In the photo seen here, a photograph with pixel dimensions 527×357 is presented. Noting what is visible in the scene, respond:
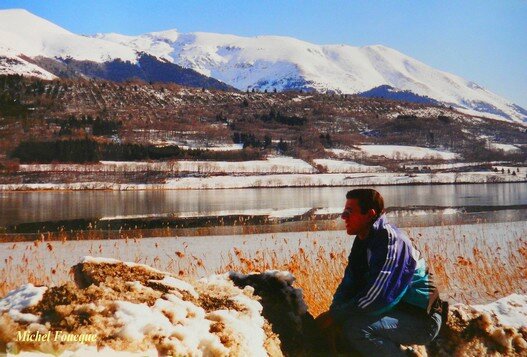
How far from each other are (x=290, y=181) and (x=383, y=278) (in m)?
106

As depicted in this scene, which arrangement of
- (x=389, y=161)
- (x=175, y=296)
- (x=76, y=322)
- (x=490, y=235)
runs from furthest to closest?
(x=389, y=161) < (x=490, y=235) < (x=175, y=296) < (x=76, y=322)

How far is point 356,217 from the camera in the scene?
5.20m

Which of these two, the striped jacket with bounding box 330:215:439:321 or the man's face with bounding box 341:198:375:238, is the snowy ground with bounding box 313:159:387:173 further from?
the striped jacket with bounding box 330:215:439:321

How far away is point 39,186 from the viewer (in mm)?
98312

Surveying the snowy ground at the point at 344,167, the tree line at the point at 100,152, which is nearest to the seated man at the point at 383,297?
the snowy ground at the point at 344,167

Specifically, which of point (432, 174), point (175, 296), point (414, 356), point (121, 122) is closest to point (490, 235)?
point (414, 356)

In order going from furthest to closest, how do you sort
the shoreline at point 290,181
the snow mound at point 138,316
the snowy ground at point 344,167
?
the snowy ground at point 344,167 < the shoreline at point 290,181 < the snow mound at point 138,316

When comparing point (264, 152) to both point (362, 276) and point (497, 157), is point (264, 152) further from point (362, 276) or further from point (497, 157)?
point (362, 276)

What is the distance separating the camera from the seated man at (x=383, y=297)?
4.72 metres

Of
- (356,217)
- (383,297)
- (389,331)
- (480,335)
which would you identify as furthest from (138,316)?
(480,335)

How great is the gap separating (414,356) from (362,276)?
84 centimetres

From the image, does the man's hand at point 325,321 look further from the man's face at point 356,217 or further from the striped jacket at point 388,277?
the man's face at point 356,217

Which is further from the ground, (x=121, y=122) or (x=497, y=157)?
(x=121, y=122)

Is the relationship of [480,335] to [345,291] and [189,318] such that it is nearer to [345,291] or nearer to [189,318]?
[345,291]
